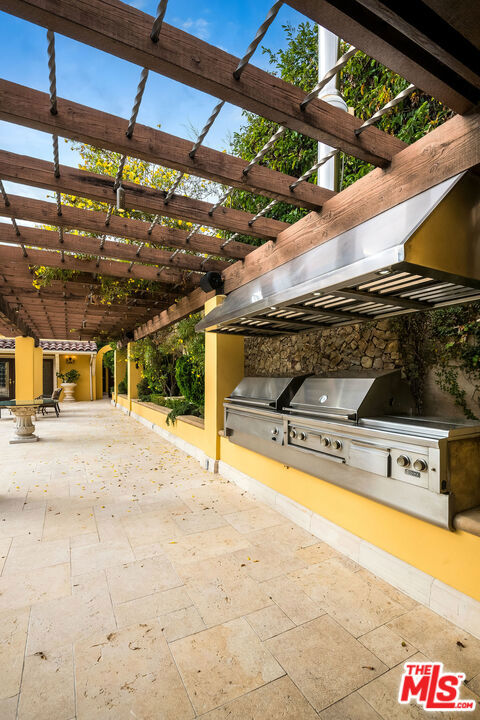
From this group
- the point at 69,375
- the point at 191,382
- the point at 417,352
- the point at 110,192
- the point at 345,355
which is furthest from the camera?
the point at 69,375

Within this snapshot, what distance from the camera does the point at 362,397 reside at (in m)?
2.77

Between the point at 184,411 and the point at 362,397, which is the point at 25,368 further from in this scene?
the point at 362,397

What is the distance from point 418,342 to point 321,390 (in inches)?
37.5

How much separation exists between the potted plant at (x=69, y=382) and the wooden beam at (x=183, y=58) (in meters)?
17.9

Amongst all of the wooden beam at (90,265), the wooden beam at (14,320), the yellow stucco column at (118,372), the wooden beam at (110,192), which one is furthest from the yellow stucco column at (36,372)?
the wooden beam at (110,192)

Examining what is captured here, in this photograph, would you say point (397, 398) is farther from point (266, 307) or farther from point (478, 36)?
point (478, 36)

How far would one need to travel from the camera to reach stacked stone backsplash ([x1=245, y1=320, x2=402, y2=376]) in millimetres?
3418

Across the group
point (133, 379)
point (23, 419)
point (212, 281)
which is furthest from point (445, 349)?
point (133, 379)

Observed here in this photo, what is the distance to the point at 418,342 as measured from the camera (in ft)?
10.4

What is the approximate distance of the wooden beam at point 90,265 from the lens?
426 centimetres

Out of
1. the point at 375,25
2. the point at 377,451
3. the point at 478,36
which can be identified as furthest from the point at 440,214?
the point at 377,451

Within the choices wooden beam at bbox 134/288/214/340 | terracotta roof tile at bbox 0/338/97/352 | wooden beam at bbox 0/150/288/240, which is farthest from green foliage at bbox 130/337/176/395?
terracotta roof tile at bbox 0/338/97/352

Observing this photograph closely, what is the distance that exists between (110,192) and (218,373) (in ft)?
9.43

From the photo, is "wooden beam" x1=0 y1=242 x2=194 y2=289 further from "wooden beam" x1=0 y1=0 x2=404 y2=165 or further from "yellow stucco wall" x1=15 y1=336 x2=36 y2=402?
"yellow stucco wall" x1=15 y1=336 x2=36 y2=402
